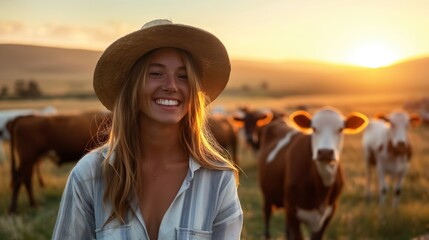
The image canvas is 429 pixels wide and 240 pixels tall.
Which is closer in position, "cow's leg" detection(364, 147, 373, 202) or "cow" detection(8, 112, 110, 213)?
"cow" detection(8, 112, 110, 213)

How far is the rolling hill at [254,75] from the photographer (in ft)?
188

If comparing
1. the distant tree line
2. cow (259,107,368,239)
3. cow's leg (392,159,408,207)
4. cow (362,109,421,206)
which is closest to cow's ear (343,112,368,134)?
cow (259,107,368,239)

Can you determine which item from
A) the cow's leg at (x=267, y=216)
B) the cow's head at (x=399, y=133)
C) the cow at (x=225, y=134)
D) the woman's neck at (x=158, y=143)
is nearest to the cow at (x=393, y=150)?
the cow's head at (x=399, y=133)

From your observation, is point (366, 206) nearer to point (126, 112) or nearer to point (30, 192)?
point (30, 192)

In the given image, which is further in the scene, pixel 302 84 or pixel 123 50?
pixel 302 84

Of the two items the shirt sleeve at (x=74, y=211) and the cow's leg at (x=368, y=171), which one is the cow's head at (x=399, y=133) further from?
the shirt sleeve at (x=74, y=211)

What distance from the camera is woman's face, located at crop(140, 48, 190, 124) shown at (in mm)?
2428

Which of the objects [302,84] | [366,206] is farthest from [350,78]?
[366,206]

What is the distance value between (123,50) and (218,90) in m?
0.62

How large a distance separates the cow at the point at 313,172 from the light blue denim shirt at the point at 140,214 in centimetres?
290

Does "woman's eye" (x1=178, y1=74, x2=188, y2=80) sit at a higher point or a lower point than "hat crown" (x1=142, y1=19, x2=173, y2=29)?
lower

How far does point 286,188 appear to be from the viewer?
5520mm

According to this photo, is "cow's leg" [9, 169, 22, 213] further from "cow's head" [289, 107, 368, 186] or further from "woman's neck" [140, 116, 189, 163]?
"woman's neck" [140, 116, 189, 163]

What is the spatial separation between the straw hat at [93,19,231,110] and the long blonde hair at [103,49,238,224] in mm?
56
